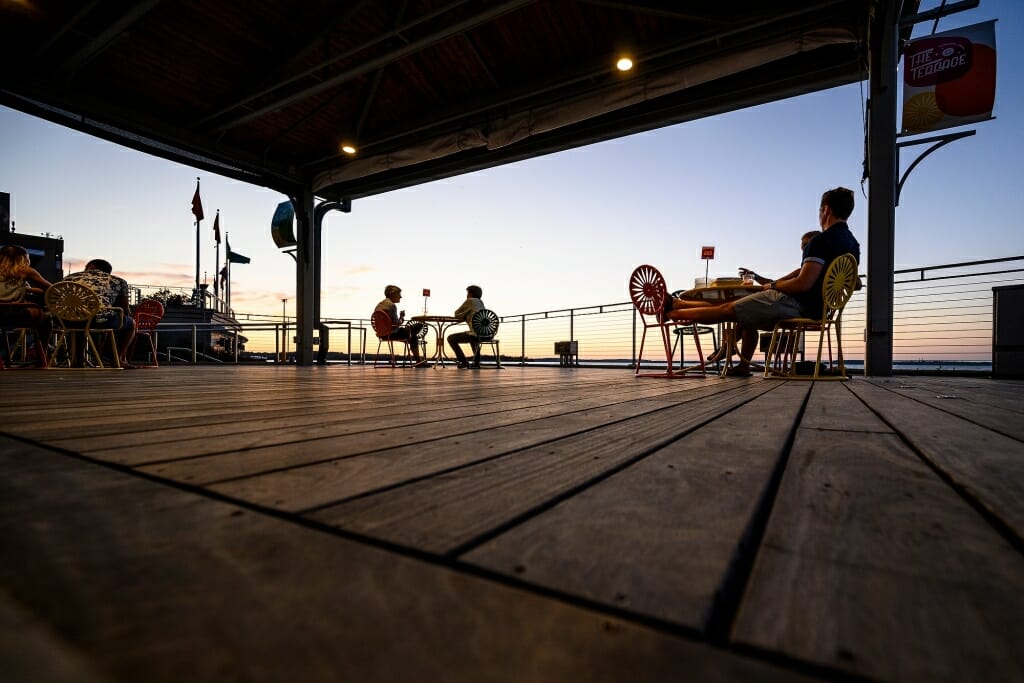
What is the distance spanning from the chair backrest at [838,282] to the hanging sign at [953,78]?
1.79m

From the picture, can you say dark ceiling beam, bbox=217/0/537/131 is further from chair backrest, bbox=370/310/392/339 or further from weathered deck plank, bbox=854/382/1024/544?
weathered deck plank, bbox=854/382/1024/544

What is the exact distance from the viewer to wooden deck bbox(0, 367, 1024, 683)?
0.71 ft

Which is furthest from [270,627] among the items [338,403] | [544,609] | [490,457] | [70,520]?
[338,403]

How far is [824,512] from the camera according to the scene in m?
0.43

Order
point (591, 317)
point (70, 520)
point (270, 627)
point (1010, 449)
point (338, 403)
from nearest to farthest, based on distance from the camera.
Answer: point (270, 627) → point (70, 520) → point (1010, 449) → point (338, 403) → point (591, 317)

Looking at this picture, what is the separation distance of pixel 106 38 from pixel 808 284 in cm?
532

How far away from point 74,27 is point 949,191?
12.8 m

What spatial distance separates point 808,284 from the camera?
2.76 meters

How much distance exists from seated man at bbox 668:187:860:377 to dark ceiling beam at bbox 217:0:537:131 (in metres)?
2.44

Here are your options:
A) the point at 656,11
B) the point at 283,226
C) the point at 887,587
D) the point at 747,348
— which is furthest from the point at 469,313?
the point at 887,587

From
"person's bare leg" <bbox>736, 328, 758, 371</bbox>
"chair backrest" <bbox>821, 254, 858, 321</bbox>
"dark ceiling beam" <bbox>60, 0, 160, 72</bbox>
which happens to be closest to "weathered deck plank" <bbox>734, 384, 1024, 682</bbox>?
"chair backrest" <bbox>821, 254, 858, 321</bbox>

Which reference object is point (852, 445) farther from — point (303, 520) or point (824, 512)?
point (303, 520)

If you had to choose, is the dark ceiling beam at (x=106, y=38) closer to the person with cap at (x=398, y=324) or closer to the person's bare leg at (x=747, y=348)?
the person with cap at (x=398, y=324)

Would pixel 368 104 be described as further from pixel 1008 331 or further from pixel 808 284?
pixel 1008 331
